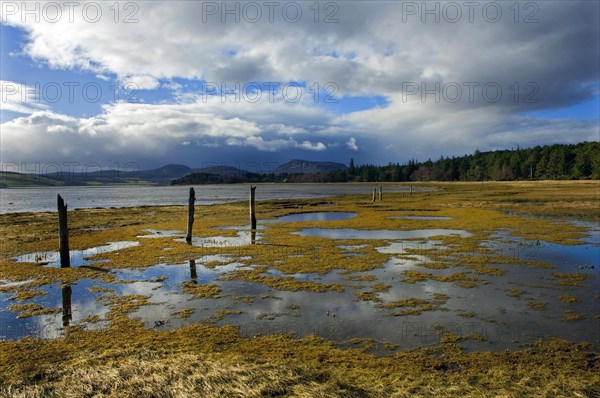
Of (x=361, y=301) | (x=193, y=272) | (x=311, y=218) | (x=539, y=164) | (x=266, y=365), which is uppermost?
(x=539, y=164)

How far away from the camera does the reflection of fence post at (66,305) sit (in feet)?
40.3

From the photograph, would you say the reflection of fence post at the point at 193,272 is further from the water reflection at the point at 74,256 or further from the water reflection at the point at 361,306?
the water reflection at the point at 74,256

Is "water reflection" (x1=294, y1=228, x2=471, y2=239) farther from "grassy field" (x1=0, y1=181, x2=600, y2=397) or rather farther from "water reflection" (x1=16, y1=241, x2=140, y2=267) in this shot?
"water reflection" (x1=16, y1=241, x2=140, y2=267)

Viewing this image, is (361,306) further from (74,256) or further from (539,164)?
(539,164)

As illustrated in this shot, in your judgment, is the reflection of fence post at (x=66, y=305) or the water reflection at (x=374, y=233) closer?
the reflection of fence post at (x=66, y=305)

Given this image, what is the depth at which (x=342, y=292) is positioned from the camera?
14734 millimetres

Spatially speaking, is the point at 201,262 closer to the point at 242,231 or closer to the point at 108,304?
the point at 108,304

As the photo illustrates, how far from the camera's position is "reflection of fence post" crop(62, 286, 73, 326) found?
12.3 meters

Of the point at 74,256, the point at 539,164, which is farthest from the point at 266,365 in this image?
the point at 539,164

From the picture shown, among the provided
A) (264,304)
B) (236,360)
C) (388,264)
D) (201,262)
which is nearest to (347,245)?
(388,264)

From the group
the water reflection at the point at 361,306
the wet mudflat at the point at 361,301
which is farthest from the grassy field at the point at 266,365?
the water reflection at the point at 361,306

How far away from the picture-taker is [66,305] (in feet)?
45.2

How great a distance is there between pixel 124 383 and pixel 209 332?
3771mm

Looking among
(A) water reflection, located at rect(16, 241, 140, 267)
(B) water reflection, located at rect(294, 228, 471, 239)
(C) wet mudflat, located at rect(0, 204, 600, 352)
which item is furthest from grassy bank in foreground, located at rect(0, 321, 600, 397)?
(B) water reflection, located at rect(294, 228, 471, 239)
